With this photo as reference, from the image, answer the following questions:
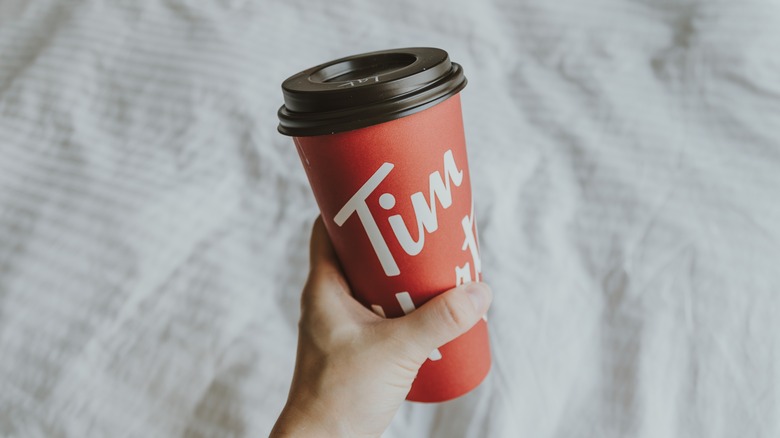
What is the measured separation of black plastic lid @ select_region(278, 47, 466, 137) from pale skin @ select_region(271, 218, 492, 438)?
0.23 metres

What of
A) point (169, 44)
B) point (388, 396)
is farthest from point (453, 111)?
point (169, 44)

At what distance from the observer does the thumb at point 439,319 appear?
653 mm

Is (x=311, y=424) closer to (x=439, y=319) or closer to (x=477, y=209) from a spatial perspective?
(x=439, y=319)

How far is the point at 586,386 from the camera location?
0.86 m

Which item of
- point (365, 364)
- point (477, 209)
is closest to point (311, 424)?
point (365, 364)

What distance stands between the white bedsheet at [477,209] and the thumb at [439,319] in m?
0.26

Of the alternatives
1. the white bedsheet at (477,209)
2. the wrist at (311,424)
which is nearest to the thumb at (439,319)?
the wrist at (311,424)

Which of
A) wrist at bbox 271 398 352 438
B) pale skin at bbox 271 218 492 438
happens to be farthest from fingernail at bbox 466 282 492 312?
wrist at bbox 271 398 352 438

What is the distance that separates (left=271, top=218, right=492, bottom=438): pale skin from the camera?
660mm

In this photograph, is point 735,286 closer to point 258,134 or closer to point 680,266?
point 680,266

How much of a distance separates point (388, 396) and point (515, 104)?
0.66 metres

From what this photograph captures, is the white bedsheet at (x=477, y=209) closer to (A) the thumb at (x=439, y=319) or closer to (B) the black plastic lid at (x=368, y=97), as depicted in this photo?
(A) the thumb at (x=439, y=319)

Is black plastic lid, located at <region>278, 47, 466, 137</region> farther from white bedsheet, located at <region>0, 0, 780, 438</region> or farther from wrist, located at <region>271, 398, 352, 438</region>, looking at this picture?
white bedsheet, located at <region>0, 0, 780, 438</region>

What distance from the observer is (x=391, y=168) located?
1.95 ft
